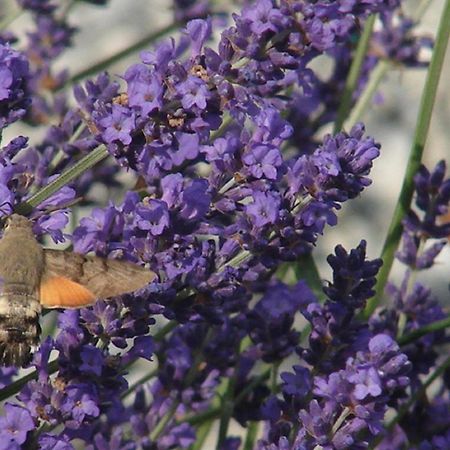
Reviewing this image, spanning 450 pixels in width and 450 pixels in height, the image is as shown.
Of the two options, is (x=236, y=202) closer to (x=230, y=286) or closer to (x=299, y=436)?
(x=230, y=286)

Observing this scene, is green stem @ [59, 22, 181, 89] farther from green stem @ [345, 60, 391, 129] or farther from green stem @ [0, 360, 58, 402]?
green stem @ [0, 360, 58, 402]

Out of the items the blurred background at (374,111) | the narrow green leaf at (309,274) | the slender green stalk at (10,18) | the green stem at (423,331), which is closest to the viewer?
the green stem at (423,331)

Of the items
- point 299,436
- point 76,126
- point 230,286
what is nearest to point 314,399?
point 299,436

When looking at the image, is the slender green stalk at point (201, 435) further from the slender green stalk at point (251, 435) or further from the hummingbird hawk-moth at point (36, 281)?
the hummingbird hawk-moth at point (36, 281)

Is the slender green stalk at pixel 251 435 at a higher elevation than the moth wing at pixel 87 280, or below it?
below

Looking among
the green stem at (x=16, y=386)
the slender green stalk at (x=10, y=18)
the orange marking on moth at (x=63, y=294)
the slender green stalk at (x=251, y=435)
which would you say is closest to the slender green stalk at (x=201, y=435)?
the slender green stalk at (x=251, y=435)

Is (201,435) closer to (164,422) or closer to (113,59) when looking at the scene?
(164,422)

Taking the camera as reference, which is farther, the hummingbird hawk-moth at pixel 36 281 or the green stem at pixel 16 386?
the green stem at pixel 16 386
